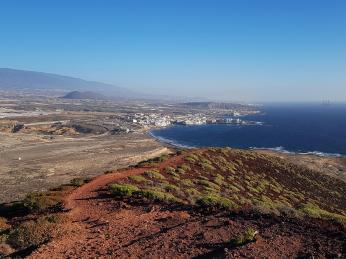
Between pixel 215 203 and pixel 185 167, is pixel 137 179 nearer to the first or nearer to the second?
pixel 215 203

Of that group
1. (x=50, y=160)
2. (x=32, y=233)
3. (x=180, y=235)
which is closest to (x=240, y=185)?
(x=180, y=235)

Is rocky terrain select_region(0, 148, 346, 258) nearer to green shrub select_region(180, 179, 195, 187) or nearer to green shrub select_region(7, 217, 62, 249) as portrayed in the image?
green shrub select_region(7, 217, 62, 249)

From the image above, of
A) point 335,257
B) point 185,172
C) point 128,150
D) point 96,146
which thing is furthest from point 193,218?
point 96,146

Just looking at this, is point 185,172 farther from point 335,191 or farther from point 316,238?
point 335,191

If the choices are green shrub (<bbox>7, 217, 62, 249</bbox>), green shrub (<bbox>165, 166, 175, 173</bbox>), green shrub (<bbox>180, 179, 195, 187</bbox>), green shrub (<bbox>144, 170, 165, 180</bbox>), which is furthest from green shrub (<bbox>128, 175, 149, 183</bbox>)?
green shrub (<bbox>7, 217, 62, 249</bbox>)

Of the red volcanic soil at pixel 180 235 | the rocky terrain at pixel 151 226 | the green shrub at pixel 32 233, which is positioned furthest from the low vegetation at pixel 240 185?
the green shrub at pixel 32 233
